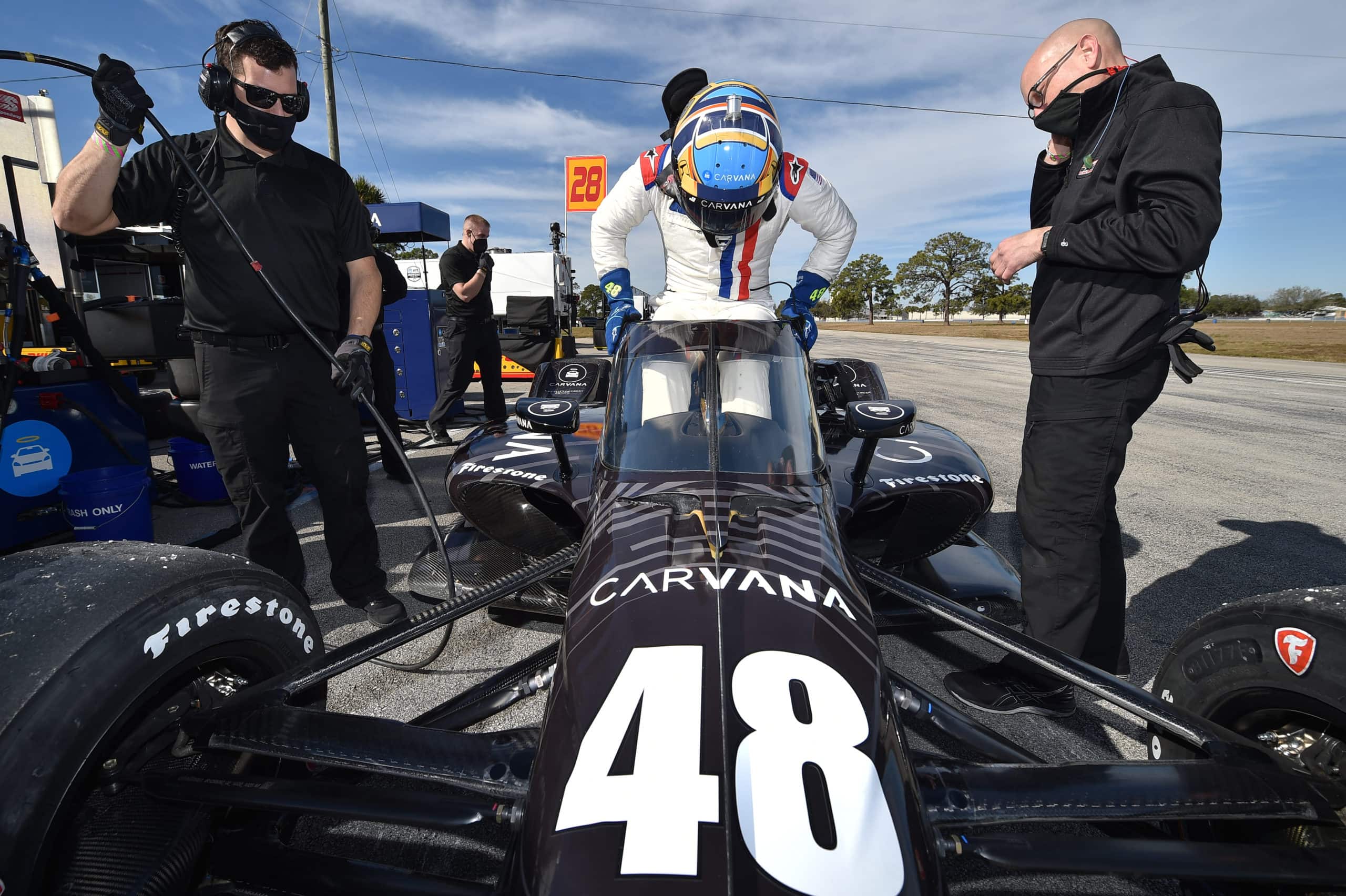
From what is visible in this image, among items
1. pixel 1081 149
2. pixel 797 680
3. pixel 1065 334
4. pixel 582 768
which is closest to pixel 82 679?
pixel 582 768

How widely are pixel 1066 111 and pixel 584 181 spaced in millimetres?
18408

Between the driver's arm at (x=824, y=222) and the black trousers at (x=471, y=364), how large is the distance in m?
4.45

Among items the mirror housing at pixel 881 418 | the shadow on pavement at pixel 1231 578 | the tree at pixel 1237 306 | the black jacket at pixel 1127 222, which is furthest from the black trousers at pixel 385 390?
the tree at pixel 1237 306

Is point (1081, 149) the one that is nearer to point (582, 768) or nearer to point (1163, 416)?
point (582, 768)

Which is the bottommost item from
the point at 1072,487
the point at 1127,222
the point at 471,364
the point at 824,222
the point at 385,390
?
the point at 385,390

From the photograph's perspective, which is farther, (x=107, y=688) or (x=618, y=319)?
(x=618, y=319)

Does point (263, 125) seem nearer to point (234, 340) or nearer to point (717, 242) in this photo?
point (234, 340)

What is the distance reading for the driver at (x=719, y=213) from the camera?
2730 mm

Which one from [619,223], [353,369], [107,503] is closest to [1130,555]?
[619,223]

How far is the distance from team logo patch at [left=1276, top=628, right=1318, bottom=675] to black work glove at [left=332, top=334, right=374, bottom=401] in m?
2.99

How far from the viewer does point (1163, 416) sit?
31.7 ft

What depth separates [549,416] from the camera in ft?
7.87

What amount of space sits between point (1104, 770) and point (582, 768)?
1.06 meters

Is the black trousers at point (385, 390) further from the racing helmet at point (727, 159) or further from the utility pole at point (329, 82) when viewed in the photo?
the utility pole at point (329, 82)
